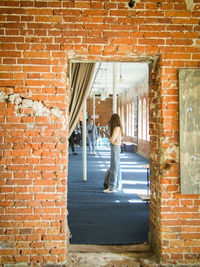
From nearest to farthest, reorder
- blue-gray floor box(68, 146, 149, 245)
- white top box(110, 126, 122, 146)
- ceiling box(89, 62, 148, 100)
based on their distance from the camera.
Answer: blue-gray floor box(68, 146, 149, 245)
white top box(110, 126, 122, 146)
ceiling box(89, 62, 148, 100)

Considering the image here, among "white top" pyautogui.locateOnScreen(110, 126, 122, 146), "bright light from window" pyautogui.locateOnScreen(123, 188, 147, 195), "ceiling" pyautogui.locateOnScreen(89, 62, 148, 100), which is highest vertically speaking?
"ceiling" pyautogui.locateOnScreen(89, 62, 148, 100)

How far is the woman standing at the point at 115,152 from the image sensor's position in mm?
5891

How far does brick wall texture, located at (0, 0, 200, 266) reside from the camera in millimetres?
2980

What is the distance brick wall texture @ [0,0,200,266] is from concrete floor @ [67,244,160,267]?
0.76 feet

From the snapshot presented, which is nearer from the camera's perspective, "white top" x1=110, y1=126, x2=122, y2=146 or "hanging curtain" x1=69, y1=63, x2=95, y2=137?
"hanging curtain" x1=69, y1=63, x2=95, y2=137

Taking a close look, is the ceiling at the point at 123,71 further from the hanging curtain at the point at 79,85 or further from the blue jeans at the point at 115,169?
the hanging curtain at the point at 79,85

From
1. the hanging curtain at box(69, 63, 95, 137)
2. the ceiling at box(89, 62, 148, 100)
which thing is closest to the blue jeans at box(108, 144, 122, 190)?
the hanging curtain at box(69, 63, 95, 137)

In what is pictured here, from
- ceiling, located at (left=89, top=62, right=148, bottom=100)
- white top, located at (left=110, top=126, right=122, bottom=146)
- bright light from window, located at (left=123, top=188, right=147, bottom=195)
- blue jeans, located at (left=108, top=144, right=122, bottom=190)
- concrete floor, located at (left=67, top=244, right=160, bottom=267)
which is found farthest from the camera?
ceiling, located at (left=89, top=62, right=148, bottom=100)

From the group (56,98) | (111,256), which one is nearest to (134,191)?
(111,256)

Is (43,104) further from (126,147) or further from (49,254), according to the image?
(126,147)

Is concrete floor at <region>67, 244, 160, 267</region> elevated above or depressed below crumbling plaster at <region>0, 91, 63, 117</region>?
below

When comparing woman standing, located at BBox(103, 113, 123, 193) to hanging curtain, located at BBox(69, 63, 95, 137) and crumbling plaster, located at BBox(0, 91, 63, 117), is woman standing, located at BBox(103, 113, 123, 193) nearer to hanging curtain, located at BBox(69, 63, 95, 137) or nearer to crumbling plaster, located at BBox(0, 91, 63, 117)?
hanging curtain, located at BBox(69, 63, 95, 137)

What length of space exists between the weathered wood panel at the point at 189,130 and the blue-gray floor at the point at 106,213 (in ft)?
4.01

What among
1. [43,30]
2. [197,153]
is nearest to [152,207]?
[197,153]
